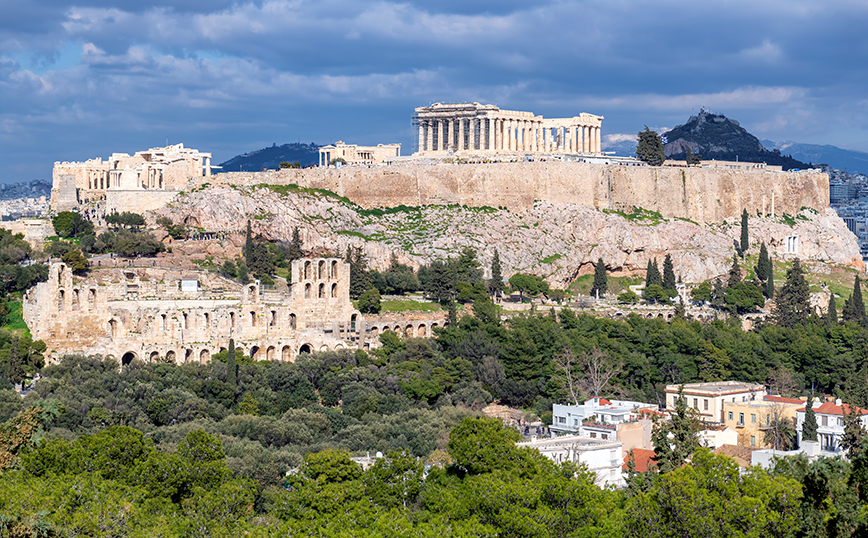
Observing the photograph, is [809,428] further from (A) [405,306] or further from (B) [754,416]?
(A) [405,306]

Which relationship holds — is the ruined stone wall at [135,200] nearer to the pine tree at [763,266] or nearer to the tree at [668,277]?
the tree at [668,277]

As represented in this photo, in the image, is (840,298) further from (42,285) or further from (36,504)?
(36,504)

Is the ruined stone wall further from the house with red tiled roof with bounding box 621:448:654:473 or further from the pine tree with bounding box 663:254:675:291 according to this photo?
the house with red tiled roof with bounding box 621:448:654:473

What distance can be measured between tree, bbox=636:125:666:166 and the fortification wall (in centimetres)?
457

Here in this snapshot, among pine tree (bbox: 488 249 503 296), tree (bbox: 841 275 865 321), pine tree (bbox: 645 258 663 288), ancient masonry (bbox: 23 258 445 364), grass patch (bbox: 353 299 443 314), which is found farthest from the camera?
pine tree (bbox: 645 258 663 288)

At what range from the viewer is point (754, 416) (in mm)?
56375

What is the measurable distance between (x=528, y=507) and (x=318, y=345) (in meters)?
31.0

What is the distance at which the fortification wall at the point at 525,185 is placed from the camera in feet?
274

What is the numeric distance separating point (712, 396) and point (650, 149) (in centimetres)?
4462

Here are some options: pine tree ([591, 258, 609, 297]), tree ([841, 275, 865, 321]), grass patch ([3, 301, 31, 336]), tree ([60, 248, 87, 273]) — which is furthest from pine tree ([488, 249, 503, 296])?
grass patch ([3, 301, 31, 336])

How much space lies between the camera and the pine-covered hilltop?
522 feet

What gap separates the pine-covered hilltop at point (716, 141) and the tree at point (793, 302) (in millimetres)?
73957

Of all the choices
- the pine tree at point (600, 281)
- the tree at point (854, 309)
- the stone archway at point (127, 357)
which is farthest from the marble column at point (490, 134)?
the stone archway at point (127, 357)

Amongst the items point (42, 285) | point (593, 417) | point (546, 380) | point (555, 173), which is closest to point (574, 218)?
point (555, 173)
